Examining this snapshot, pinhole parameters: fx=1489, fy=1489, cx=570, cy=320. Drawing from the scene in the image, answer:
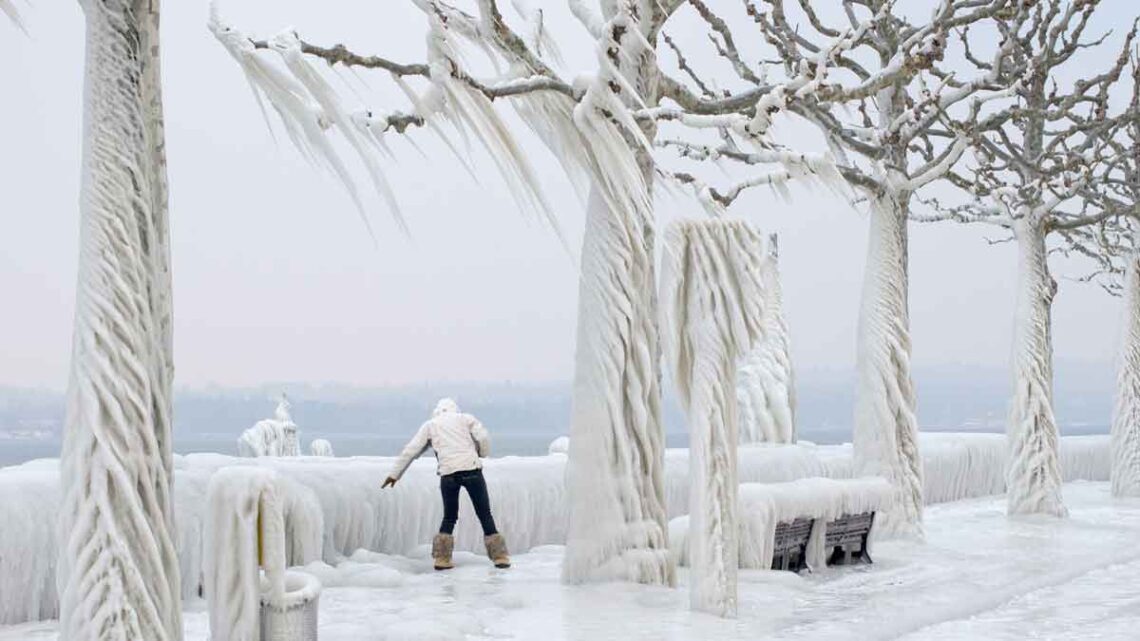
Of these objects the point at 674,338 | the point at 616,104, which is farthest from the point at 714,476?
the point at 616,104

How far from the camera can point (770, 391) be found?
22250 millimetres

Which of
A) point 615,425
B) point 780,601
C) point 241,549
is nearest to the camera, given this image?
point 241,549

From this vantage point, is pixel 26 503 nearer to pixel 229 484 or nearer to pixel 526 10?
pixel 229 484

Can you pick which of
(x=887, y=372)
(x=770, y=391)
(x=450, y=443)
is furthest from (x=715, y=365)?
(x=770, y=391)

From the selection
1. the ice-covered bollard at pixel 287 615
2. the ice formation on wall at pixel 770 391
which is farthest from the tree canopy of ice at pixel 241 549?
the ice formation on wall at pixel 770 391

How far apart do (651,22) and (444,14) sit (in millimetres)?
2650

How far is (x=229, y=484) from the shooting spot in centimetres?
780

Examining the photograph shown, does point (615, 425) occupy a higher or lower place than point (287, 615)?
higher

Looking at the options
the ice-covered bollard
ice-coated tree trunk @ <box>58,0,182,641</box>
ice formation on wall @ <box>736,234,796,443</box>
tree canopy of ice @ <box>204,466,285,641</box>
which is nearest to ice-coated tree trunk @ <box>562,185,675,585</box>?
the ice-covered bollard

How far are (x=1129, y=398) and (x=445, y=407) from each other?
43.0 ft

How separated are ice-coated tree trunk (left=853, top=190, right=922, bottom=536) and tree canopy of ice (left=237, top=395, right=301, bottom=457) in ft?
29.4

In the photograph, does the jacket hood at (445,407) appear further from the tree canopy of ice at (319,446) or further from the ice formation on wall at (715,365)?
the tree canopy of ice at (319,446)

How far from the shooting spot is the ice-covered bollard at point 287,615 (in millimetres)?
7781

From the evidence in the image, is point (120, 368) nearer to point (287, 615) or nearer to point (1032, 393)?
point (287, 615)
